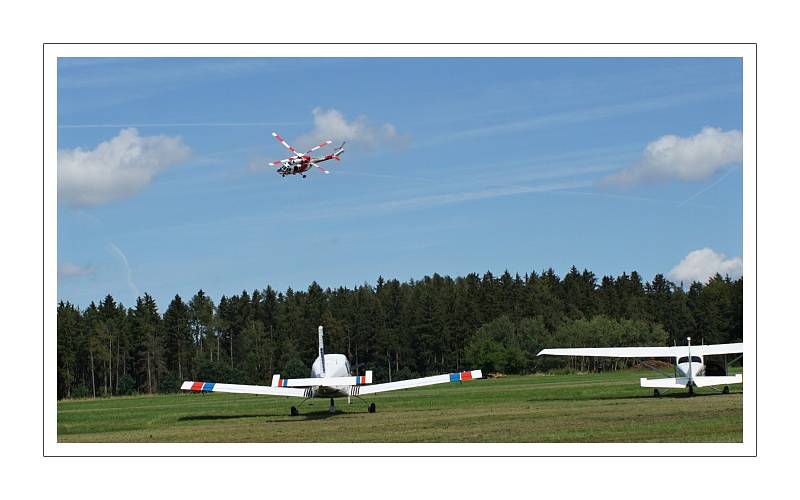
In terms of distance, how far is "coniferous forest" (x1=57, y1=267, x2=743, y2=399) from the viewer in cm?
7425

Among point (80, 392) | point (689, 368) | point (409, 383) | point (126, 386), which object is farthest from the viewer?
point (126, 386)

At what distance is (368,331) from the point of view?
84.3 metres

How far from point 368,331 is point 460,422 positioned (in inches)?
2405

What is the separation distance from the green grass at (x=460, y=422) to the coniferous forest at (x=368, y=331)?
3840 centimetres

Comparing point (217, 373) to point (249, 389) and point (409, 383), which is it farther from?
point (409, 383)

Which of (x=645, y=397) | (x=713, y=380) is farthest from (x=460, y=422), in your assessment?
(x=713, y=380)

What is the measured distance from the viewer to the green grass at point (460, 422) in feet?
65.4

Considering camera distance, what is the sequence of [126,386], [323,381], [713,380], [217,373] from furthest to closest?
[217,373]
[126,386]
[713,380]
[323,381]

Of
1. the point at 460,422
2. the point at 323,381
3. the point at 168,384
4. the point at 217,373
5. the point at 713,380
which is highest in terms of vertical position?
the point at 323,381

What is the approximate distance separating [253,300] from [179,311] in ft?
35.8

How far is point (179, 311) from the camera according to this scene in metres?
80.4
